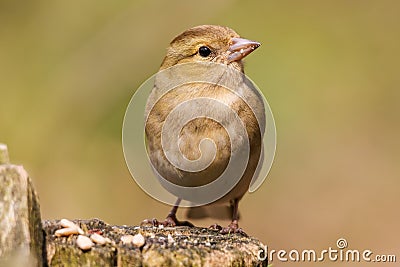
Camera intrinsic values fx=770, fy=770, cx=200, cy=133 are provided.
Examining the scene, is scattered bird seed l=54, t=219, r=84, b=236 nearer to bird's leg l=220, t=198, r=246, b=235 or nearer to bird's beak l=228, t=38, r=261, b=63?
bird's leg l=220, t=198, r=246, b=235

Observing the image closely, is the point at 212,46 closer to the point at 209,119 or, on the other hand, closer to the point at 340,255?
the point at 209,119

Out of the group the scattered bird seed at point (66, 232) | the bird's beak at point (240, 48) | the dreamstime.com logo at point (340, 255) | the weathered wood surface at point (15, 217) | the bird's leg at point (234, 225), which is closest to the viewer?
the weathered wood surface at point (15, 217)

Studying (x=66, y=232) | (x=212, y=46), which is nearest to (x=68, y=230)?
(x=66, y=232)

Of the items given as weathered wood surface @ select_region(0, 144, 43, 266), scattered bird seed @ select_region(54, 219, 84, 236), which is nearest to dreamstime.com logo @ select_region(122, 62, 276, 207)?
scattered bird seed @ select_region(54, 219, 84, 236)

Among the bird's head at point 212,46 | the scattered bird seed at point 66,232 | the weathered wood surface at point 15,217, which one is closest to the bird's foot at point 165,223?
the bird's head at point 212,46

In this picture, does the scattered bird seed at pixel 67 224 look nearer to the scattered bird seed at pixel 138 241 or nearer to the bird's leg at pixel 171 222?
the scattered bird seed at pixel 138 241

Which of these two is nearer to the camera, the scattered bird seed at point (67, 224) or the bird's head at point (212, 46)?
the scattered bird seed at point (67, 224)

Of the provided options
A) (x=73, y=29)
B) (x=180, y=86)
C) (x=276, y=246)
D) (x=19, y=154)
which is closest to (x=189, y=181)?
(x=180, y=86)
